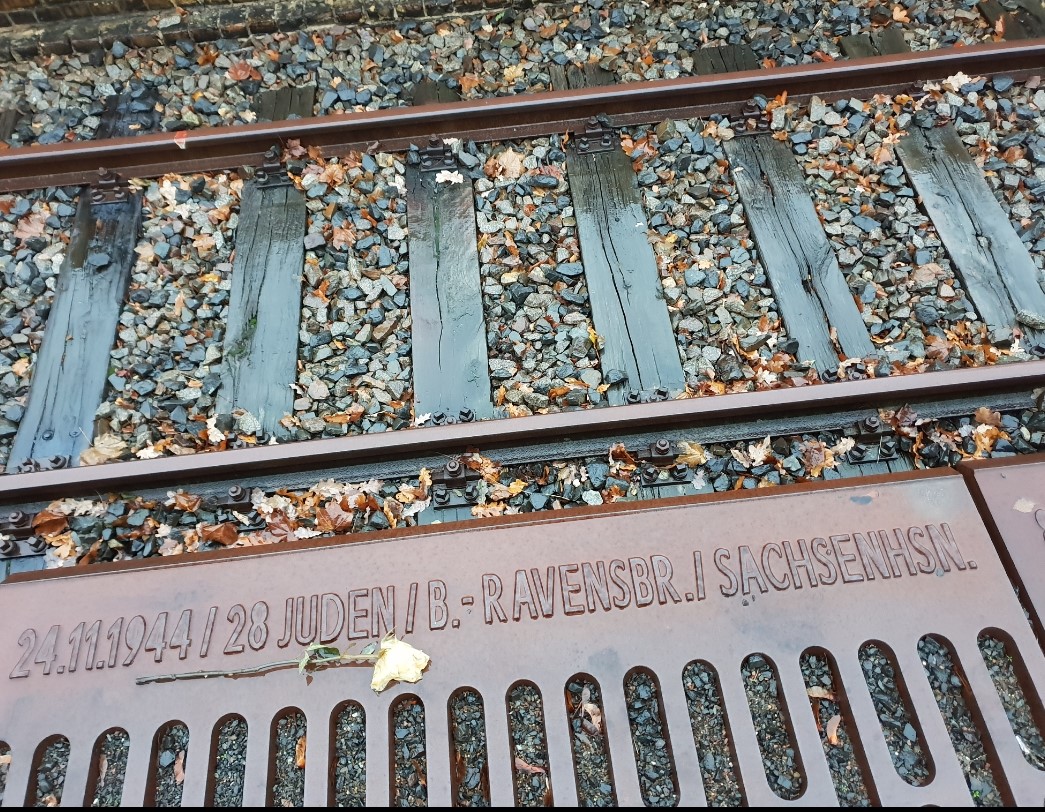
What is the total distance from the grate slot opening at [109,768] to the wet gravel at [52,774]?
0.11 meters

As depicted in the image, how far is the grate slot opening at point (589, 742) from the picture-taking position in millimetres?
2393

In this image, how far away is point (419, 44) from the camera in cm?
466

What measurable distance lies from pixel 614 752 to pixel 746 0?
15.6ft

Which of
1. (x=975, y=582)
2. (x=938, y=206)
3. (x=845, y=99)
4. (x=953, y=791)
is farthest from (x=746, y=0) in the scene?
(x=953, y=791)

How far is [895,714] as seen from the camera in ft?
8.03

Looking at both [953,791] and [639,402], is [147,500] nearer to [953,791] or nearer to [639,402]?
[639,402]

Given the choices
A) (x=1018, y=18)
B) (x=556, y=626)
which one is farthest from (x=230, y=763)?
(x=1018, y=18)

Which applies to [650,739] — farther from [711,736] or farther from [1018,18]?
[1018,18]

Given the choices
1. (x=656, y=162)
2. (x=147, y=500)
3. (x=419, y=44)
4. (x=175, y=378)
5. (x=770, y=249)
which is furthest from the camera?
(x=419, y=44)

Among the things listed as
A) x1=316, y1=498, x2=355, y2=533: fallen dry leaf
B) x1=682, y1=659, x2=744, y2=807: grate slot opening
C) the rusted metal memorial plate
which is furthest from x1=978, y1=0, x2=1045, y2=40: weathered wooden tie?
x1=316, y1=498, x2=355, y2=533: fallen dry leaf

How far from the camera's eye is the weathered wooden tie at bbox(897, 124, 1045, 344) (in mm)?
3328

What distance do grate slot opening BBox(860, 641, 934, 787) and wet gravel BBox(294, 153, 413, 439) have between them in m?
2.10

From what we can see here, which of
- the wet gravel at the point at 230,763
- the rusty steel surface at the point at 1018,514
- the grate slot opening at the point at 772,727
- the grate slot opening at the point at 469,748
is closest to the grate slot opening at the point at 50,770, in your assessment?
the wet gravel at the point at 230,763

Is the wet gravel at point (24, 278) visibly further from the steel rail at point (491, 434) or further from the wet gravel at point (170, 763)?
the wet gravel at point (170, 763)
